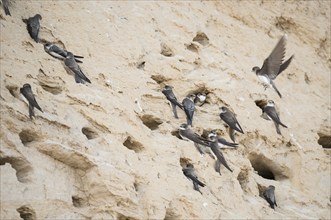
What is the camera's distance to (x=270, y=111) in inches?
255

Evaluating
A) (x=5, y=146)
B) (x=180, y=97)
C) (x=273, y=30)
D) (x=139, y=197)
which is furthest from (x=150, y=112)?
(x=273, y=30)

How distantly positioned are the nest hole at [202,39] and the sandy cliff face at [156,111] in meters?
0.01

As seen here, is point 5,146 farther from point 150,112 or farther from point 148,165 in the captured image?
point 150,112

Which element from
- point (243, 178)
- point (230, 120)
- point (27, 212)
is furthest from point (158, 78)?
point (27, 212)

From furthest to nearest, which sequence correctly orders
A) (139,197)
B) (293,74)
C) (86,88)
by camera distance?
(293,74)
(86,88)
(139,197)

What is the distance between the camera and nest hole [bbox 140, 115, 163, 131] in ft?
19.1

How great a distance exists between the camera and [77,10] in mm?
6223

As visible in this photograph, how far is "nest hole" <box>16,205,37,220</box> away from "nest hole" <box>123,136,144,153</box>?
3.57 feet

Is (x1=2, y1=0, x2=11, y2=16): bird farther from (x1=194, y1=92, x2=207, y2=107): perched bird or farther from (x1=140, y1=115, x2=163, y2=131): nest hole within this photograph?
(x1=194, y1=92, x2=207, y2=107): perched bird

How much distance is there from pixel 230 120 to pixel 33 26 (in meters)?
1.77

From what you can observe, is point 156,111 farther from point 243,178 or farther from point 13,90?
point 13,90

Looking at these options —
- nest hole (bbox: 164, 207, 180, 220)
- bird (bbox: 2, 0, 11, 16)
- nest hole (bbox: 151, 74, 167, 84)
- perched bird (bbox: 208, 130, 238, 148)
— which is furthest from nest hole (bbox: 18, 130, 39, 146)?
perched bird (bbox: 208, 130, 238, 148)

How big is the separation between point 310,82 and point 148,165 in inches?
99.7

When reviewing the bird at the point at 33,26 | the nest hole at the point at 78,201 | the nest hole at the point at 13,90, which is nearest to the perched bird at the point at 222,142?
the nest hole at the point at 78,201
